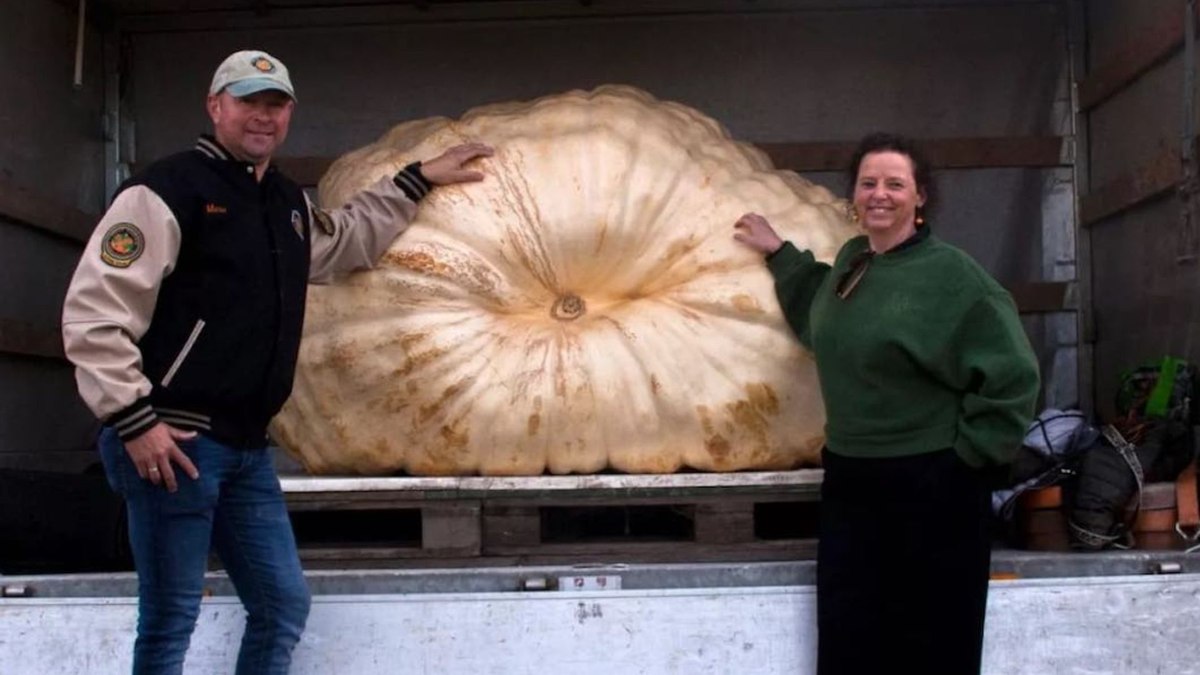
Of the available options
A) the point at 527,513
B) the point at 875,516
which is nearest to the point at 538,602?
the point at 527,513

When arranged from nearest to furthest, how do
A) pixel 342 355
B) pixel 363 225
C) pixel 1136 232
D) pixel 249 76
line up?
pixel 249 76 < pixel 363 225 < pixel 342 355 < pixel 1136 232

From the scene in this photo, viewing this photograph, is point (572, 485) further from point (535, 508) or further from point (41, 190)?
point (41, 190)

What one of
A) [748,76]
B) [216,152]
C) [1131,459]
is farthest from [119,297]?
[748,76]

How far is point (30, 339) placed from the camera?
4.37 metres

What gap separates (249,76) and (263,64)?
6 centimetres

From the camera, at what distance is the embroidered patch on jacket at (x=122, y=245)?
260 cm

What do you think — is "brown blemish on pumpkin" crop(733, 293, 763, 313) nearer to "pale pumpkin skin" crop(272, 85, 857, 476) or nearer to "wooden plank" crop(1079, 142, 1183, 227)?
"pale pumpkin skin" crop(272, 85, 857, 476)

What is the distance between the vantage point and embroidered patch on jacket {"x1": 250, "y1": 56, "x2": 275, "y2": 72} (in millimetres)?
2803

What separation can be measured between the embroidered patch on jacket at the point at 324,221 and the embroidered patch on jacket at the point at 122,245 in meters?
0.62

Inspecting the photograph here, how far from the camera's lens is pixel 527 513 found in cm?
332

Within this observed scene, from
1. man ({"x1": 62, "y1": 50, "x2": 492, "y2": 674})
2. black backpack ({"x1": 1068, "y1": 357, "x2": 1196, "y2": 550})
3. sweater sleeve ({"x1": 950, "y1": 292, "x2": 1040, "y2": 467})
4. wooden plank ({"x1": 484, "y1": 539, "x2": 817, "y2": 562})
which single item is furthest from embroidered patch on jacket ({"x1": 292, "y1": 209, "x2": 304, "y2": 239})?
black backpack ({"x1": 1068, "y1": 357, "x2": 1196, "y2": 550})

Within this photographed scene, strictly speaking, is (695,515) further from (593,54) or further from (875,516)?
(593,54)

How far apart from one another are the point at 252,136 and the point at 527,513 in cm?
111

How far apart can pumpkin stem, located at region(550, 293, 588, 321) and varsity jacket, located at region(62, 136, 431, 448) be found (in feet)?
2.66
